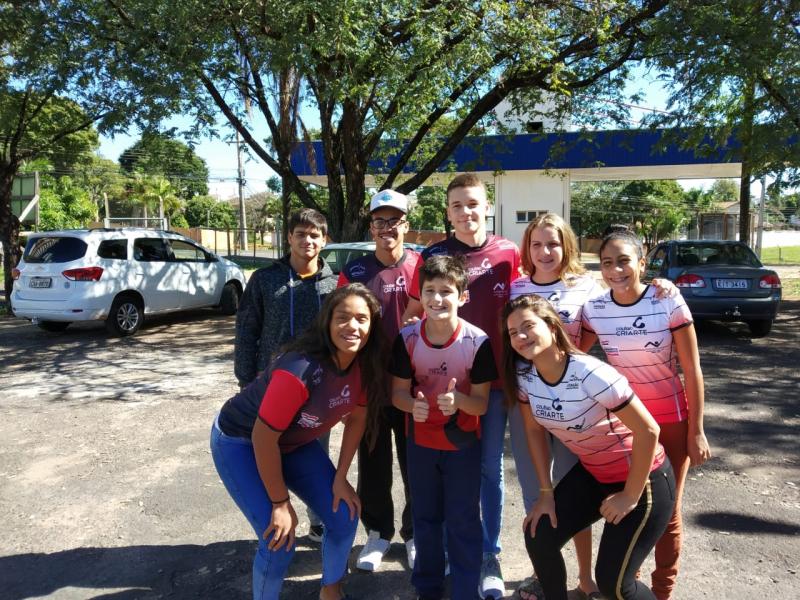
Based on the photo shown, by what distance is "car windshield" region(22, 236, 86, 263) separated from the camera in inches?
373

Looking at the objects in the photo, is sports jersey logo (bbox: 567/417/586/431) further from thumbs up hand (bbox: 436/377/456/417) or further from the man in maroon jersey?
the man in maroon jersey

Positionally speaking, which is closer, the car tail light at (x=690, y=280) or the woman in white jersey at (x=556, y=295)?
the woman in white jersey at (x=556, y=295)

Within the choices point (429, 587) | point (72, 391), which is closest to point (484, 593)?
point (429, 587)

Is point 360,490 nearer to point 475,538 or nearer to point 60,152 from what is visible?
point 475,538

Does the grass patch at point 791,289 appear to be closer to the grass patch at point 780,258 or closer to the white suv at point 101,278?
the grass patch at point 780,258

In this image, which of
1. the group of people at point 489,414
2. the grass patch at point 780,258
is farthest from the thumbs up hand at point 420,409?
the grass patch at point 780,258

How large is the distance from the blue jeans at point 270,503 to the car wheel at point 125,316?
7.77 metres

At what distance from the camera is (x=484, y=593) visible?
2.90 m

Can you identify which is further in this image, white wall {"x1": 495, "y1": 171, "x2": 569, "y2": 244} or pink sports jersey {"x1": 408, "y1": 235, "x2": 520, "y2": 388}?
white wall {"x1": 495, "y1": 171, "x2": 569, "y2": 244}

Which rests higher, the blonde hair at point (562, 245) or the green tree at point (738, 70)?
the green tree at point (738, 70)

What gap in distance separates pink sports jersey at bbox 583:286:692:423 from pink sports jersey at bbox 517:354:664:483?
0.74 feet

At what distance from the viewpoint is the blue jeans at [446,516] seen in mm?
2697

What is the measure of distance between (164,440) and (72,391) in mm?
2233

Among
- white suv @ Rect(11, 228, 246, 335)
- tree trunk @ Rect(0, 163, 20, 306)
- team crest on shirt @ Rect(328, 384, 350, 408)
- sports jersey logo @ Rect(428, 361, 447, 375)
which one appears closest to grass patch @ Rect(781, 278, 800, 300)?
white suv @ Rect(11, 228, 246, 335)
